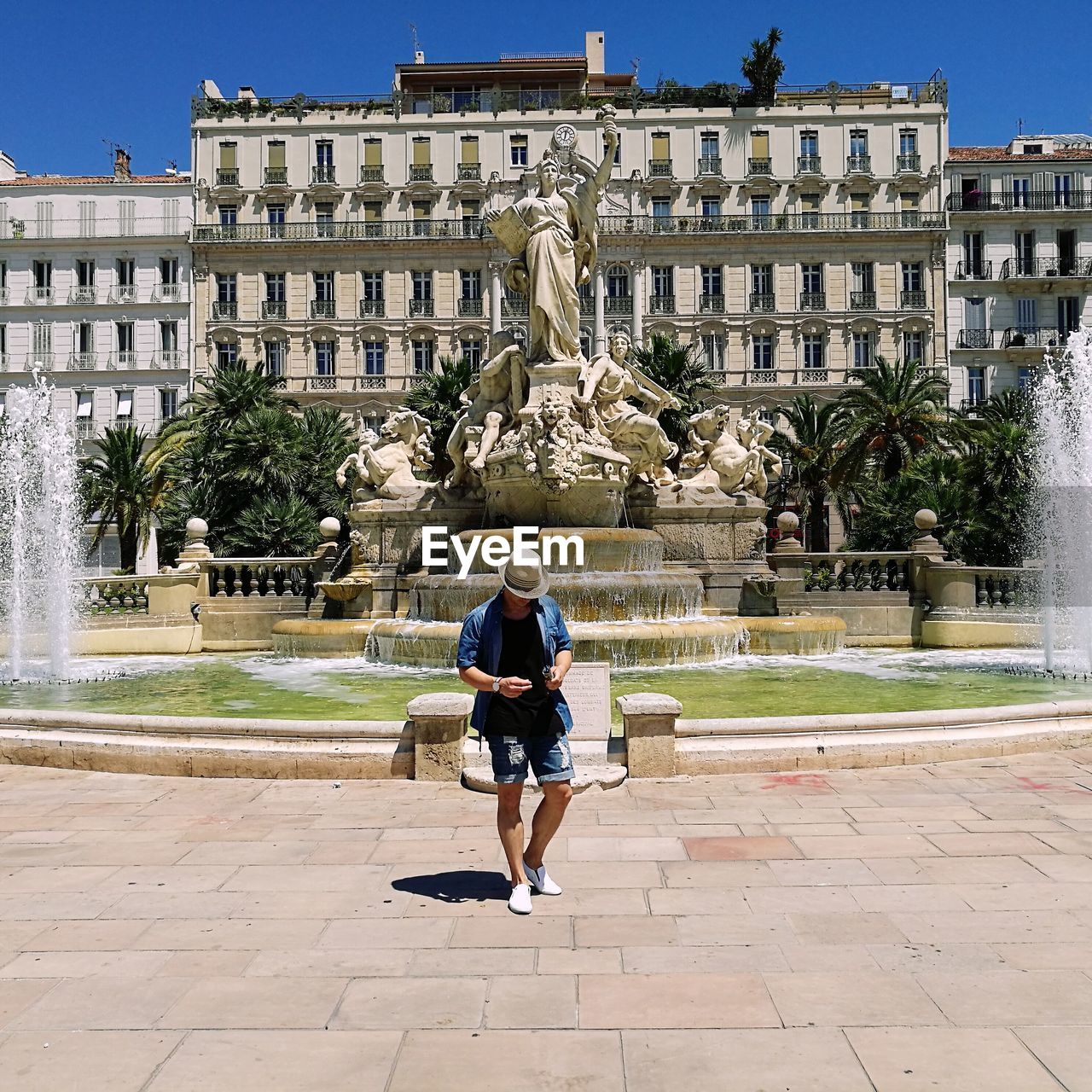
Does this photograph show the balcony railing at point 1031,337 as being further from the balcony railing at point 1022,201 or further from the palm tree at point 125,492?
the palm tree at point 125,492

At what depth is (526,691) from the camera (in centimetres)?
508

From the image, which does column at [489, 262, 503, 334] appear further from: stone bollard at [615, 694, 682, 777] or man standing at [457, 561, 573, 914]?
man standing at [457, 561, 573, 914]

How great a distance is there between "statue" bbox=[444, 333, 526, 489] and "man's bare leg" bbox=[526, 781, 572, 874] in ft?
44.7

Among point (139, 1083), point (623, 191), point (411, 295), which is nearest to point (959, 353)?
point (623, 191)

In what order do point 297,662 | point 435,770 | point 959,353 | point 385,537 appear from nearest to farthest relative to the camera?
point 435,770
point 297,662
point 385,537
point 959,353

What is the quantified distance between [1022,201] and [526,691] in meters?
59.0

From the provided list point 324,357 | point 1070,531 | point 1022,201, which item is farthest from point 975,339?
point 1070,531

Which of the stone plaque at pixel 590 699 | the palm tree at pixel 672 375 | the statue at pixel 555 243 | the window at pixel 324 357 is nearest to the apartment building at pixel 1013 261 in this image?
the palm tree at pixel 672 375

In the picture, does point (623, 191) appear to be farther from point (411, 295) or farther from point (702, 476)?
point (702, 476)

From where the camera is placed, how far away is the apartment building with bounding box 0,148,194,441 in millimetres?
55156

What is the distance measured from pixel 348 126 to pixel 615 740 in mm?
54899

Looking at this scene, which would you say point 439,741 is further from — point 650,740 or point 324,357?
point 324,357

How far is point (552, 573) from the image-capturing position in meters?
16.2

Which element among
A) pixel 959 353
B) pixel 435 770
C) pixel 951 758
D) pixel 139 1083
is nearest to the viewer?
pixel 139 1083
